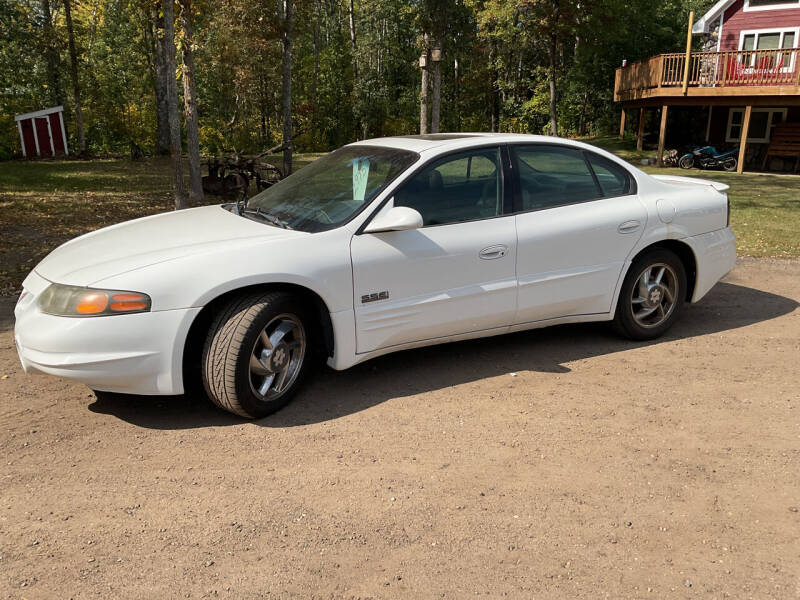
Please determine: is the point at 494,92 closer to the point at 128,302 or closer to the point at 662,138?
the point at 662,138

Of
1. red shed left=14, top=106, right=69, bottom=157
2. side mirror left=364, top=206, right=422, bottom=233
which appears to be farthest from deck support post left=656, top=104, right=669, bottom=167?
red shed left=14, top=106, right=69, bottom=157

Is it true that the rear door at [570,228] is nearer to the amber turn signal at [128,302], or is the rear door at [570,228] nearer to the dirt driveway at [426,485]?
the dirt driveway at [426,485]

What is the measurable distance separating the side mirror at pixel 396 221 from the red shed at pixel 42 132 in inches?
1038

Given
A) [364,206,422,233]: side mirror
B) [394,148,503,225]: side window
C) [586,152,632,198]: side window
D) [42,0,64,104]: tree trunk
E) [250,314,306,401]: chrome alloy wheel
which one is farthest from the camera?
[42,0,64,104]: tree trunk

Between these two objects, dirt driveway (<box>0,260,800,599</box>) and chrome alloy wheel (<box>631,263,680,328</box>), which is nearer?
dirt driveway (<box>0,260,800,599</box>)

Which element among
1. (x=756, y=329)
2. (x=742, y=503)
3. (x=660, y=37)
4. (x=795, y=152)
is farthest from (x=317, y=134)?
(x=742, y=503)

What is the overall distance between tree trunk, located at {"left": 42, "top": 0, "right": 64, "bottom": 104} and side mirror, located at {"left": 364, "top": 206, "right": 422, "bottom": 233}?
26186 millimetres

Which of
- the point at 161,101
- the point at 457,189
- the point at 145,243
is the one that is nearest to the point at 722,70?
the point at 161,101

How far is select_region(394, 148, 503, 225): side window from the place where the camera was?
458 centimetres

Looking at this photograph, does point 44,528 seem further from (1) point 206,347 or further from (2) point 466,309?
(2) point 466,309

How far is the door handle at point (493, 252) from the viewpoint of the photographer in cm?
468

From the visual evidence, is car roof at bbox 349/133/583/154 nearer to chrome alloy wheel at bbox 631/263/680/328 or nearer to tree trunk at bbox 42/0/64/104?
chrome alloy wheel at bbox 631/263/680/328

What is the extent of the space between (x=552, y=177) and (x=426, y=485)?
2.64 metres

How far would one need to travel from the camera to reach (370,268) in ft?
14.1
